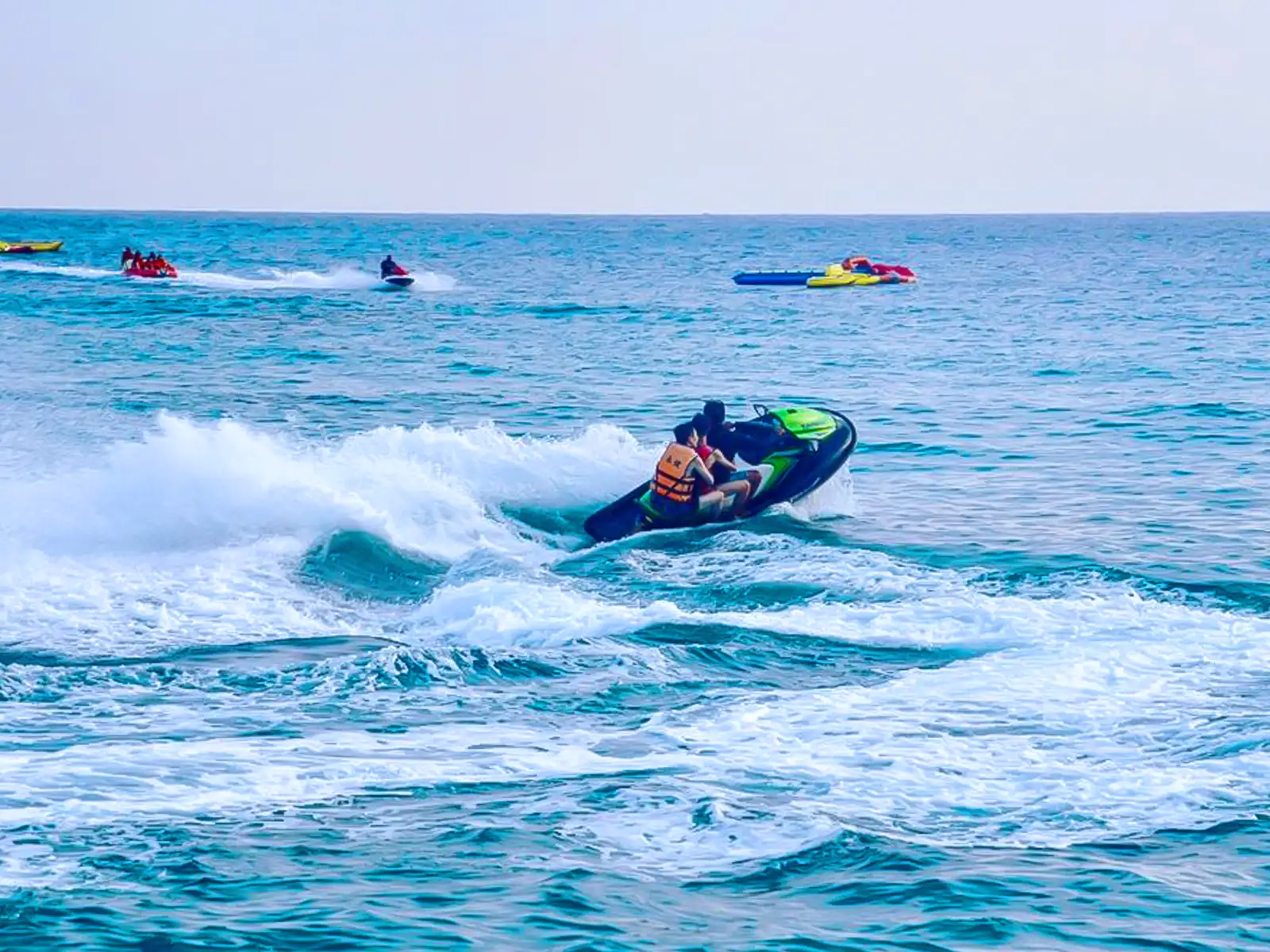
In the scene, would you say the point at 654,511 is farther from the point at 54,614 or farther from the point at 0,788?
the point at 0,788

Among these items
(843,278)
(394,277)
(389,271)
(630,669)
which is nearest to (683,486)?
(630,669)

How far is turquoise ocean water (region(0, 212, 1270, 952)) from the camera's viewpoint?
336 inches

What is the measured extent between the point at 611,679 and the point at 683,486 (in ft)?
20.5

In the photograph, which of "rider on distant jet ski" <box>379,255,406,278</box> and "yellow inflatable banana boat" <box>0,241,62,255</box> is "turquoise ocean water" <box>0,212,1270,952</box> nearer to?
"rider on distant jet ski" <box>379,255,406,278</box>

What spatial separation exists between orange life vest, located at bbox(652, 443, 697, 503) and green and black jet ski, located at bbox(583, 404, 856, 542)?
0.23 meters

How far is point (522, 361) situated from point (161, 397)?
32.5 ft

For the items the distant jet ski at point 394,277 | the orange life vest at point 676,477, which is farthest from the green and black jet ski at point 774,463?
the distant jet ski at point 394,277

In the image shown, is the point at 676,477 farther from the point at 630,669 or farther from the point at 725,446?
the point at 630,669

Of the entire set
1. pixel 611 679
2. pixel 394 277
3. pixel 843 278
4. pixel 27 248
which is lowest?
pixel 611 679

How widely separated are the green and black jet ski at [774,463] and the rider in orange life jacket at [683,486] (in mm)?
100

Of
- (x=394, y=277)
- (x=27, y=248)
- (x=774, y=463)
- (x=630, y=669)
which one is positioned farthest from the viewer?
(x=27, y=248)

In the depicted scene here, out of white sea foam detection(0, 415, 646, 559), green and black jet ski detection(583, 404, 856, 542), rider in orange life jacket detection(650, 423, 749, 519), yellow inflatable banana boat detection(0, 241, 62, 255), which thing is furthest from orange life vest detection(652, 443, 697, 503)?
yellow inflatable banana boat detection(0, 241, 62, 255)

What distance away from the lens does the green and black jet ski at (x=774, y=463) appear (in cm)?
1903

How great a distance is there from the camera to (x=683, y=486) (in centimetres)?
1884
